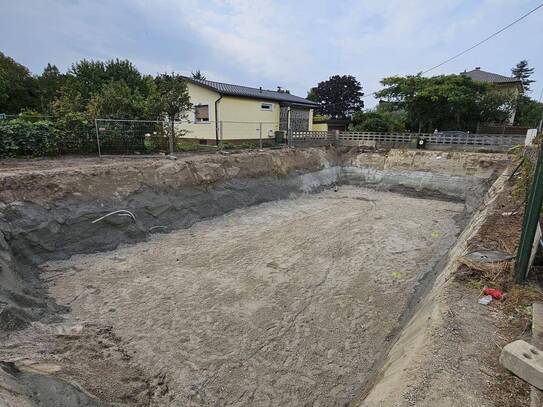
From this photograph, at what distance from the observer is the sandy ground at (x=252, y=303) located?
4059 mm

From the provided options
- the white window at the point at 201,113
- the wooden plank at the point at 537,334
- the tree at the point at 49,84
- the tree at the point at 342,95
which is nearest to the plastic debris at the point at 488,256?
the wooden plank at the point at 537,334

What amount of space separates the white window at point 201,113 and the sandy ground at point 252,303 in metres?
9.53

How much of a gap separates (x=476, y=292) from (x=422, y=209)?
32.4 ft

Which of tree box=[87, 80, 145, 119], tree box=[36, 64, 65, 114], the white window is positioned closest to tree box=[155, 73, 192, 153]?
tree box=[87, 80, 145, 119]

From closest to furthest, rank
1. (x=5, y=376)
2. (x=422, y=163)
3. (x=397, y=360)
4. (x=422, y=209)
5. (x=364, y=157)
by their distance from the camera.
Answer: (x=5, y=376) → (x=397, y=360) → (x=422, y=209) → (x=422, y=163) → (x=364, y=157)

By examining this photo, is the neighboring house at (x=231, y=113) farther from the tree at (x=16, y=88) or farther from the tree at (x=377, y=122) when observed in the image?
the tree at (x=16, y=88)

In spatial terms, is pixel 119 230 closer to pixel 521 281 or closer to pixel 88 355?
pixel 88 355

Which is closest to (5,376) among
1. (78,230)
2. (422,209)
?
(78,230)

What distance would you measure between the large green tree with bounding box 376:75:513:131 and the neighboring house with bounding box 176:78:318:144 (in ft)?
26.2

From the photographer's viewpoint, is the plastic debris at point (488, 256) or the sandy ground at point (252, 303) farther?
the plastic debris at point (488, 256)

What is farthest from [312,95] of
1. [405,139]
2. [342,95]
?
[405,139]

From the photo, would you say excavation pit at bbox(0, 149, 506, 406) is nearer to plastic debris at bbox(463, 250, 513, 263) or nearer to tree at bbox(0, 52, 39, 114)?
plastic debris at bbox(463, 250, 513, 263)

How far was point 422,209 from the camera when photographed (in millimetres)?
13148

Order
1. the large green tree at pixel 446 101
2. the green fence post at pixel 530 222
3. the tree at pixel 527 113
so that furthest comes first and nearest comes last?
the tree at pixel 527 113, the large green tree at pixel 446 101, the green fence post at pixel 530 222
